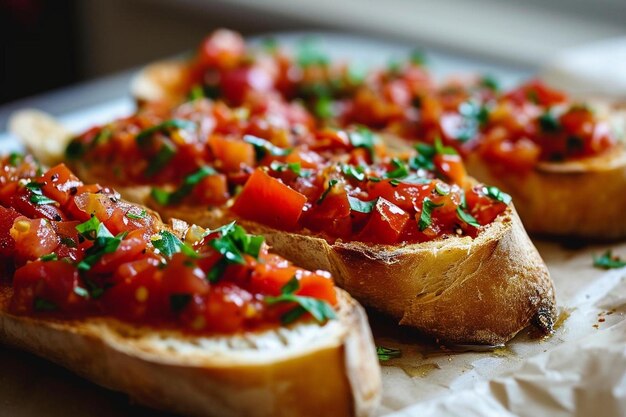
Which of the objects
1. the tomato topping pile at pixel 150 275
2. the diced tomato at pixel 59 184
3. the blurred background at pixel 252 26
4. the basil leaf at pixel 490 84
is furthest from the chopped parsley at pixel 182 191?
the blurred background at pixel 252 26

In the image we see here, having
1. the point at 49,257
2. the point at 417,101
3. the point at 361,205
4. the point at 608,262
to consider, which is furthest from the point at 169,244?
the point at 417,101

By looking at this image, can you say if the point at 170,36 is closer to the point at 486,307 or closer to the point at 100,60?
the point at 100,60

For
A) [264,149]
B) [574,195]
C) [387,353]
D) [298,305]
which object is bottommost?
[387,353]

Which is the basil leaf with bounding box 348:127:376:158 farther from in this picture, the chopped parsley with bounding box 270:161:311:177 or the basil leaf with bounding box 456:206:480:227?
the basil leaf with bounding box 456:206:480:227

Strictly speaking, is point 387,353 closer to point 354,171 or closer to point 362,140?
point 354,171

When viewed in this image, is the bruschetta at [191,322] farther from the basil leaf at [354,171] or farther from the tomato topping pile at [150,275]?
the basil leaf at [354,171]

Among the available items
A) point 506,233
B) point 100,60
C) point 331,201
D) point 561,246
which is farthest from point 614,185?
point 100,60
